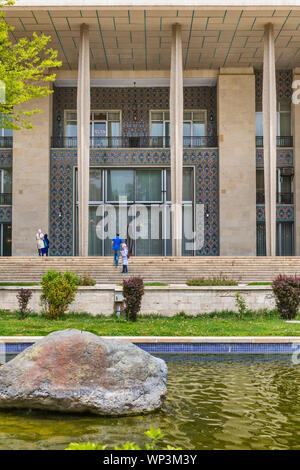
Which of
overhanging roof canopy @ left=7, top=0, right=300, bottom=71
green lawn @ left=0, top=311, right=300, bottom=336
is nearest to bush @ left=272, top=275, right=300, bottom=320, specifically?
green lawn @ left=0, top=311, right=300, bottom=336

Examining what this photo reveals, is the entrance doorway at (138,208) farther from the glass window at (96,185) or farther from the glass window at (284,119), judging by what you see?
the glass window at (284,119)

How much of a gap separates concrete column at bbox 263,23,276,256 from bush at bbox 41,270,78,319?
46.6 ft

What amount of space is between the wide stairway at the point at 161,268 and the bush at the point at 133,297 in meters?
5.90

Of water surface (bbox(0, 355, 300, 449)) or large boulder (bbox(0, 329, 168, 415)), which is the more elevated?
large boulder (bbox(0, 329, 168, 415))

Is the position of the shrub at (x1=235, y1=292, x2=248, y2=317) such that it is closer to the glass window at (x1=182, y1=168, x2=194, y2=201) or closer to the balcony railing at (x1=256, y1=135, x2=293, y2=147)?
the glass window at (x1=182, y1=168, x2=194, y2=201)

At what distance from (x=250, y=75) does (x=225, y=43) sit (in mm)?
3367

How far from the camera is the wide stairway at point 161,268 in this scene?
19.3 meters

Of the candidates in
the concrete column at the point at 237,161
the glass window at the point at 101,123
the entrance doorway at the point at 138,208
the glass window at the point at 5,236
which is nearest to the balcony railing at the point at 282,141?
the concrete column at the point at 237,161

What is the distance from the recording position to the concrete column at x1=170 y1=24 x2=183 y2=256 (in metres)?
24.8

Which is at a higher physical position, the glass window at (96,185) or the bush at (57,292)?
the glass window at (96,185)

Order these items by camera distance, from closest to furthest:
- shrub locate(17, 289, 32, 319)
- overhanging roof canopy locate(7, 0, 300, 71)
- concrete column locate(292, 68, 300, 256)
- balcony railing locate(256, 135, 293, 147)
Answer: shrub locate(17, 289, 32, 319)
overhanging roof canopy locate(7, 0, 300, 71)
concrete column locate(292, 68, 300, 256)
balcony railing locate(256, 135, 293, 147)

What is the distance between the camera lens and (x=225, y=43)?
26.6 meters
